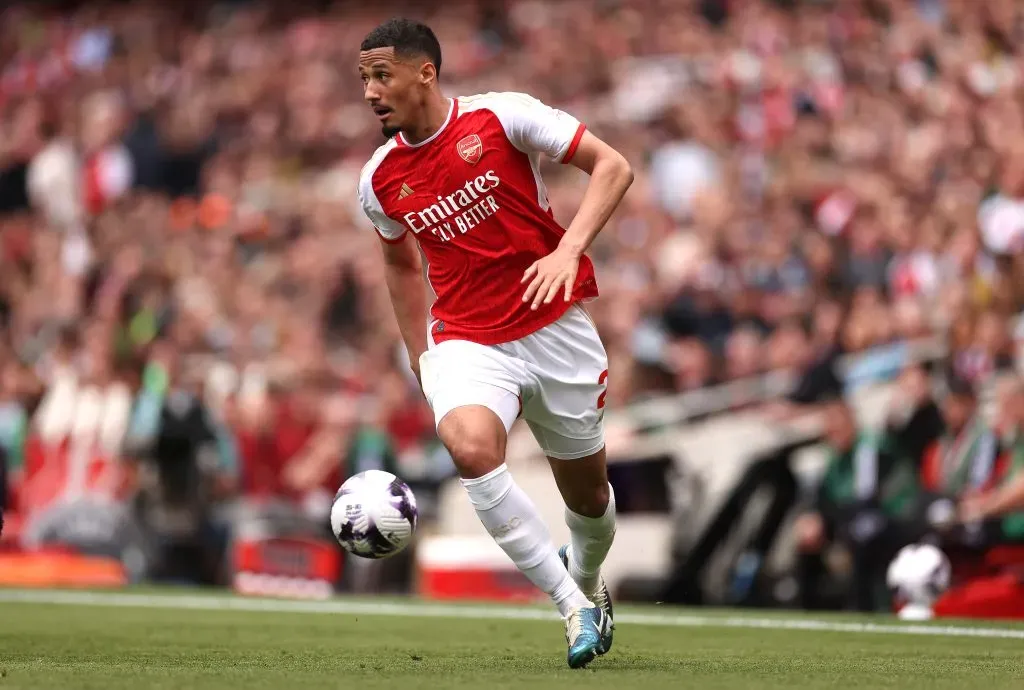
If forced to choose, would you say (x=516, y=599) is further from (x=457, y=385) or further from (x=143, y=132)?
(x=143, y=132)

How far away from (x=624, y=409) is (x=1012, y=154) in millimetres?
3695

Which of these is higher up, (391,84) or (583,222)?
(391,84)

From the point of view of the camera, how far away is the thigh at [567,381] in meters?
6.97

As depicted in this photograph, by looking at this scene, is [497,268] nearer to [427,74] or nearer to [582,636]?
[427,74]

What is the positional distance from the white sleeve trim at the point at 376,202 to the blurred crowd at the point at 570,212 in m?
6.69

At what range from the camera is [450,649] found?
8062mm

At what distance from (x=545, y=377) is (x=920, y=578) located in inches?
176

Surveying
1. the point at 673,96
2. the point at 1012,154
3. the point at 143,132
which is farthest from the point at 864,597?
the point at 143,132

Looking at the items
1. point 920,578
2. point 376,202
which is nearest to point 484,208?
point 376,202

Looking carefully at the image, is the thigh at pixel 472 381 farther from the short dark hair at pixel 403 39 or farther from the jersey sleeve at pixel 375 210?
the short dark hair at pixel 403 39

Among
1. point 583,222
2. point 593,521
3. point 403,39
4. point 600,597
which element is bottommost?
point 600,597

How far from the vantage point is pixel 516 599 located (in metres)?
13.3

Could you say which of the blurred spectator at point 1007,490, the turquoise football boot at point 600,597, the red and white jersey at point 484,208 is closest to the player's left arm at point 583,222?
the red and white jersey at point 484,208

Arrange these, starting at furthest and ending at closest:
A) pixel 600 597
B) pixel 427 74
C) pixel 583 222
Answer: pixel 600 597 < pixel 427 74 < pixel 583 222
